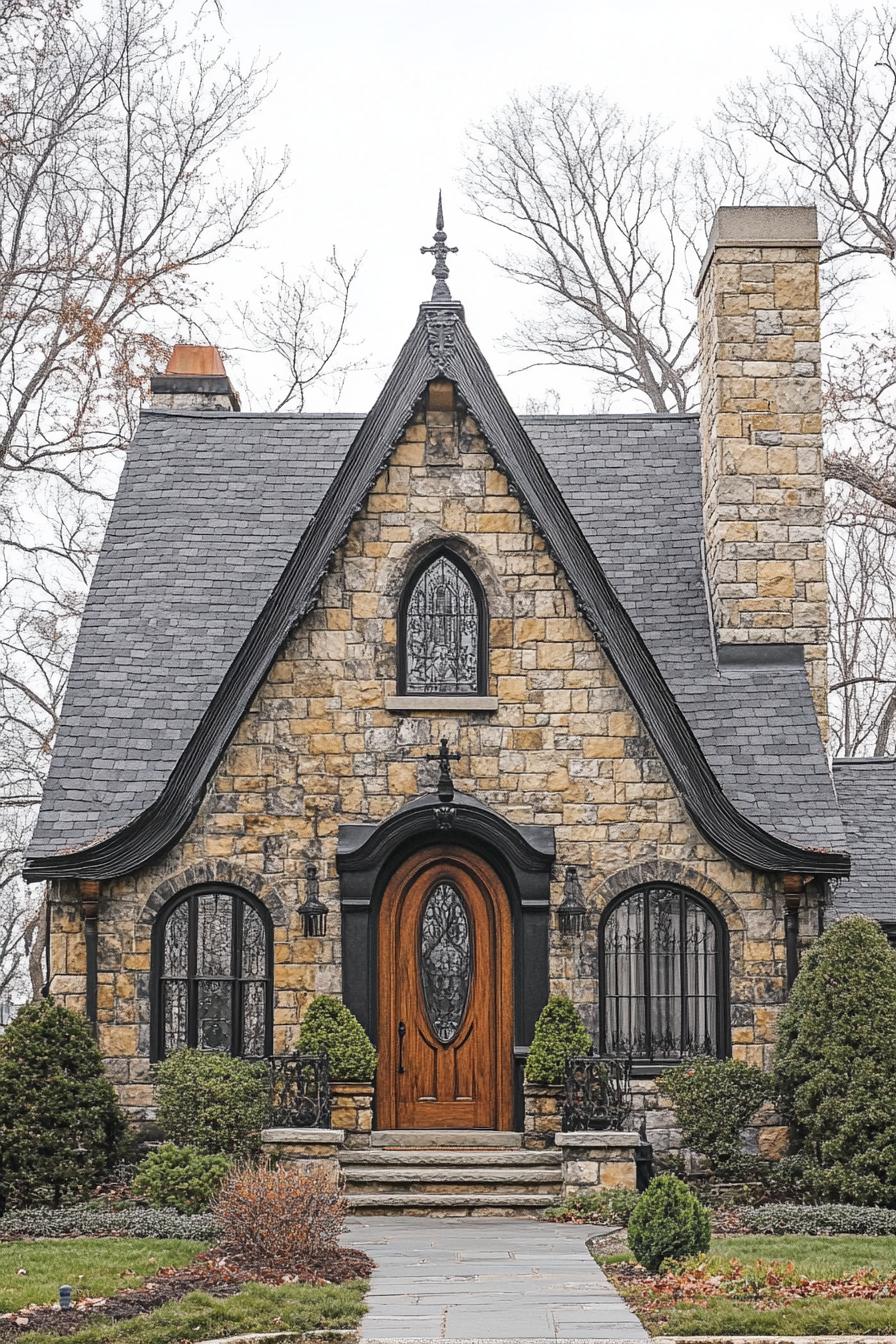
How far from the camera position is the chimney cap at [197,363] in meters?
19.4

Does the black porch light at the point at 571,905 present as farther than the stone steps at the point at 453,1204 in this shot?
Yes

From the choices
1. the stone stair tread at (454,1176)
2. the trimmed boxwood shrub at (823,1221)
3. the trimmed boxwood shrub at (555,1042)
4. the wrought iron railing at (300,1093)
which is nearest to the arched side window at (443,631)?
the trimmed boxwood shrub at (555,1042)

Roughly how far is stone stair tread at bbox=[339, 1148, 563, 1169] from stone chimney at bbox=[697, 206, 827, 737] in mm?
4663

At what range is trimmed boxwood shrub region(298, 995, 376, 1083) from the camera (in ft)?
44.9

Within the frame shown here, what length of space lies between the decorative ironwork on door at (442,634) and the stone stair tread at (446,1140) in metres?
3.58

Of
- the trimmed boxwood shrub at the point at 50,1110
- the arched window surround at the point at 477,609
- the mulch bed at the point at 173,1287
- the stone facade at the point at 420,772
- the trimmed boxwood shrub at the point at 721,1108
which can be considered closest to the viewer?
the mulch bed at the point at 173,1287

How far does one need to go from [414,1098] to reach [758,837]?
3.50 m

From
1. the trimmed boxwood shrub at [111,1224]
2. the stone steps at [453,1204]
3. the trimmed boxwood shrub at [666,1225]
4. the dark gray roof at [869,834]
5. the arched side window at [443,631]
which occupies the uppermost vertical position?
the arched side window at [443,631]

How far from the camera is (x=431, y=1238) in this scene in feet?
37.6

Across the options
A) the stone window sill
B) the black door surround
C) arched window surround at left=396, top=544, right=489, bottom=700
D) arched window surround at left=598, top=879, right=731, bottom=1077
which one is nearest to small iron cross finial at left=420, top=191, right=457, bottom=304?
arched window surround at left=396, top=544, right=489, bottom=700

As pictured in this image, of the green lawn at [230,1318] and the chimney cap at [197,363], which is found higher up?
the chimney cap at [197,363]

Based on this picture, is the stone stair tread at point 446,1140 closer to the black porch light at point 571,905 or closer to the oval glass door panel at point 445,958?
the oval glass door panel at point 445,958

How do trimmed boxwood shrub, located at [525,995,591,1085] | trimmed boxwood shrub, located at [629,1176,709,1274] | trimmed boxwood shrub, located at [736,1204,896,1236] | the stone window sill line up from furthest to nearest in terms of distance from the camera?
the stone window sill, trimmed boxwood shrub, located at [525,995,591,1085], trimmed boxwood shrub, located at [736,1204,896,1236], trimmed boxwood shrub, located at [629,1176,709,1274]

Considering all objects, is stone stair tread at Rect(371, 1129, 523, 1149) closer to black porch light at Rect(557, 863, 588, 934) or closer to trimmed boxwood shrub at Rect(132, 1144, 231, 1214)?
black porch light at Rect(557, 863, 588, 934)
